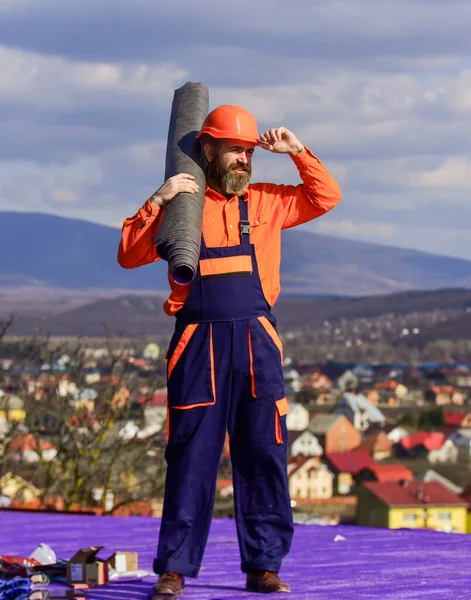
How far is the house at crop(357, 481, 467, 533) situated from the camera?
43.9m

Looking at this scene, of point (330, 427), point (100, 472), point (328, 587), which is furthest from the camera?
point (330, 427)

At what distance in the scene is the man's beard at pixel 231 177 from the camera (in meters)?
4.98

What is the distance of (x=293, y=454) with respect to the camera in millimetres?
86875

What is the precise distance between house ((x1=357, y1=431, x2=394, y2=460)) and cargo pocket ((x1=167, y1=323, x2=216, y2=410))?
82571 mm

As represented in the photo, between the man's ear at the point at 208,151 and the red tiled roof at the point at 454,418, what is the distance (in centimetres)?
9186

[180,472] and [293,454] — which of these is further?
[293,454]

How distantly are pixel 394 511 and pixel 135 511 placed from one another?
20369 millimetres

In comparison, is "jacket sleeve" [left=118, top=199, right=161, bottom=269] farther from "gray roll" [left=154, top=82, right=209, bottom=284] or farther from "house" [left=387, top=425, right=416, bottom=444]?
"house" [left=387, top=425, right=416, bottom=444]

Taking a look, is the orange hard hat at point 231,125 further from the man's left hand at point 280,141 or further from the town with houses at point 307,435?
the town with houses at point 307,435

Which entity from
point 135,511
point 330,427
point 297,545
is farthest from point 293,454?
point 297,545

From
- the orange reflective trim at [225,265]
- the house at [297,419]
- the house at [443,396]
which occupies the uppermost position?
the house at [443,396]

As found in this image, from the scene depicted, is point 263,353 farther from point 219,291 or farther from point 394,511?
point 394,511

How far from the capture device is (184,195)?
4.83m

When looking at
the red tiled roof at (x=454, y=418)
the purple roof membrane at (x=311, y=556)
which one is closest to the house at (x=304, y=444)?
the red tiled roof at (x=454, y=418)
